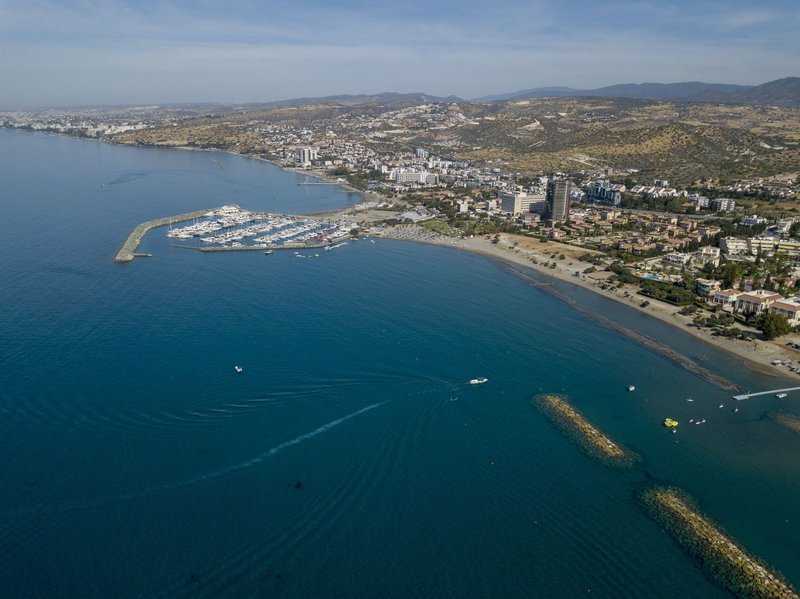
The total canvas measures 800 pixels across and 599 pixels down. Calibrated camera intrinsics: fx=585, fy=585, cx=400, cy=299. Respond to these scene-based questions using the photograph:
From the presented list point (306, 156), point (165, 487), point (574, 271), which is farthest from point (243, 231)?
point (306, 156)

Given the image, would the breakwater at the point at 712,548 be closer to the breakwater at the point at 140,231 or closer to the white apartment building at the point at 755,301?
the white apartment building at the point at 755,301

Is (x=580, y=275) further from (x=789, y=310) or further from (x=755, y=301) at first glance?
(x=789, y=310)

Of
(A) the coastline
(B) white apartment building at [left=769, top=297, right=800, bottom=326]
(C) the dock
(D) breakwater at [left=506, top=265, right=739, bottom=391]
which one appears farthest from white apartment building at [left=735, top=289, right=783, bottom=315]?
(C) the dock

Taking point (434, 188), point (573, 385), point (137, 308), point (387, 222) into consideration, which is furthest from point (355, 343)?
point (434, 188)

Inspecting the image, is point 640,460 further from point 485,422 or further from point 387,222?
point 387,222

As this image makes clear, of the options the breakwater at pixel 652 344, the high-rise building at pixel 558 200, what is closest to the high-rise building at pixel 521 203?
the high-rise building at pixel 558 200
